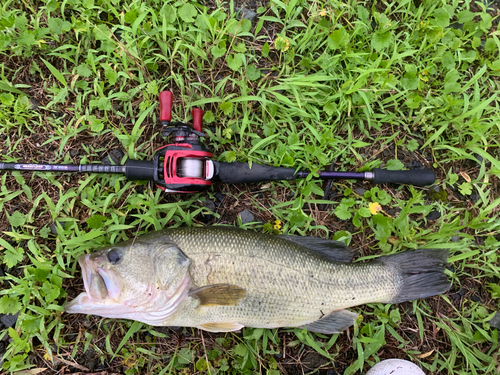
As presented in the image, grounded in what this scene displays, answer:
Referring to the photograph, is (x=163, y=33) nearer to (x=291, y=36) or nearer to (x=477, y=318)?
(x=291, y=36)

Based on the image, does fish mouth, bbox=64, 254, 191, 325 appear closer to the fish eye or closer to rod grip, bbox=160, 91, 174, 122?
the fish eye

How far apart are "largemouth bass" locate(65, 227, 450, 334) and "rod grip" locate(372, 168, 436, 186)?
0.89 m

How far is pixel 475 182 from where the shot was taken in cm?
354

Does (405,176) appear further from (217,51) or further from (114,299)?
(114,299)

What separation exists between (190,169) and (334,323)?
81.4 inches

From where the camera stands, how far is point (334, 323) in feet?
10.1

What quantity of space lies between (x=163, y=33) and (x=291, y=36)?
1.44 m

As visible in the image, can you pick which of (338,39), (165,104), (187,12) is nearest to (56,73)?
(165,104)

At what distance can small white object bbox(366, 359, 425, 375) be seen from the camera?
119 inches

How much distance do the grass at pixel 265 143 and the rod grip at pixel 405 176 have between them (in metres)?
0.17

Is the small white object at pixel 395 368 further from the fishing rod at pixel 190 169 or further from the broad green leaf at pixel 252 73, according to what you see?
the broad green leaf at pixel 252 73

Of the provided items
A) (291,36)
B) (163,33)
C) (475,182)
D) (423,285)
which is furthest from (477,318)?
(163,33)

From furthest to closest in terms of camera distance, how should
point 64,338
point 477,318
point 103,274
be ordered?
point 477,318 → point 64,338 → point 103,274

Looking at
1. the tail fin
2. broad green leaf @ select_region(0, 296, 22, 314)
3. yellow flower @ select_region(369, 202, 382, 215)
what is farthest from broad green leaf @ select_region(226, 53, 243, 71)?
broad green leaf @ select_region(0, 296, 22, 314)
